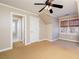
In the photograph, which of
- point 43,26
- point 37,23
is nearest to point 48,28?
point 43,26

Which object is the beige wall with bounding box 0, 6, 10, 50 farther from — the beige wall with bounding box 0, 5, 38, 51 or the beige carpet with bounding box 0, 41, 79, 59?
the beige carpet with bounding box 0, 41, 79, 59

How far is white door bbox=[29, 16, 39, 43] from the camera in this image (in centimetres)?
529

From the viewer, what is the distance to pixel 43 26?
652 cm

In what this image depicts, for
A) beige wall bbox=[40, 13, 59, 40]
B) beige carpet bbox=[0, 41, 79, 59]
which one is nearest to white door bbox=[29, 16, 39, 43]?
beige wall bbox=[40, 13, 59, 40]

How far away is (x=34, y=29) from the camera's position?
5.58 metres

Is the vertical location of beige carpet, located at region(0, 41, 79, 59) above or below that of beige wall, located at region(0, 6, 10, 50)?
below

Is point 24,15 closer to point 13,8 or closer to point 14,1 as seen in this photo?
point 13,8

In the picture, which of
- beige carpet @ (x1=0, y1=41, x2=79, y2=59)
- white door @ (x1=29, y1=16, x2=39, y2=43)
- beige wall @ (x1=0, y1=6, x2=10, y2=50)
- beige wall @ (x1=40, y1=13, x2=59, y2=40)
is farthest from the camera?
beige wall @ (x1=40, y1=13, x2=59, y2=40)

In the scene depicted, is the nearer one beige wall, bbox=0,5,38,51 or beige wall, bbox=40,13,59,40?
beige wall, bbox=0,5,38,51

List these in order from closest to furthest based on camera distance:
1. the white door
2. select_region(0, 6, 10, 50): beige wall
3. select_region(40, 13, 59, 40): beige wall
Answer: select_region(0, 6, 10, 50): beige wall → the white door → select_region(40, 13, 59, 40): beige wall

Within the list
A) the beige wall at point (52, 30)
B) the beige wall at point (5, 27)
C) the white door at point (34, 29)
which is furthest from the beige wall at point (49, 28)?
the beige wall at point (5, 27)

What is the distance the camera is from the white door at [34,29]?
17.3 feet

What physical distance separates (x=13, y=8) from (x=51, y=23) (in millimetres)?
3406

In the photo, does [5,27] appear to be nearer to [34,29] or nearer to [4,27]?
[4,27]
